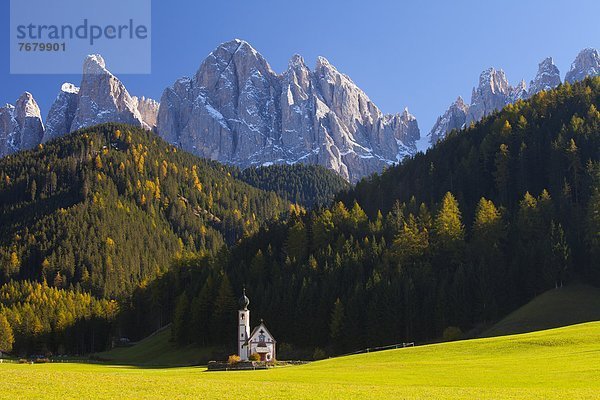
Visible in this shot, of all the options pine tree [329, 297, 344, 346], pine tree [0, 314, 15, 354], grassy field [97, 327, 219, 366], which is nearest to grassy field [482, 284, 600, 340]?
pine tree [329, 297, 344, 346]

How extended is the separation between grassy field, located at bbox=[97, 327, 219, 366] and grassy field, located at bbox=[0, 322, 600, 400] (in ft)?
175

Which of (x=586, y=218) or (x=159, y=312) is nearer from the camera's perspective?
(x=586, y=218)

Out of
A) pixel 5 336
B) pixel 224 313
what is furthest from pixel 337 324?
pixel 5 336

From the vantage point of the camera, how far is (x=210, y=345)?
116m

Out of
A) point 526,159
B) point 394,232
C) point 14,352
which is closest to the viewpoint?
point 394,232

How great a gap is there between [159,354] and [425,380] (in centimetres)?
8561

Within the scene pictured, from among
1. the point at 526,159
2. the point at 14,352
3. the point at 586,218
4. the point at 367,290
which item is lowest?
the point at 14,352

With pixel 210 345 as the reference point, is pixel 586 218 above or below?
above

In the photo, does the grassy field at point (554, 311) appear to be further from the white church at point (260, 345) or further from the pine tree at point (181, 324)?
the pine tree at point (181, 324)

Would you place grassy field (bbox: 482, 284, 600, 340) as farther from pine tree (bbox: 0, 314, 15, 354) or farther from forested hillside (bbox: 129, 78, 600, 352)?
pine tree (bbox: 0, 314, 15, 354)

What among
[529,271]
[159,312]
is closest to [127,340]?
[159,312]

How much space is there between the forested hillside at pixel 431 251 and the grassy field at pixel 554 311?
4076 millimetres

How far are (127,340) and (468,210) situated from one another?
86.1 m

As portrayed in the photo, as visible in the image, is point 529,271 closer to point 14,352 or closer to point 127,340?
point 127,340
